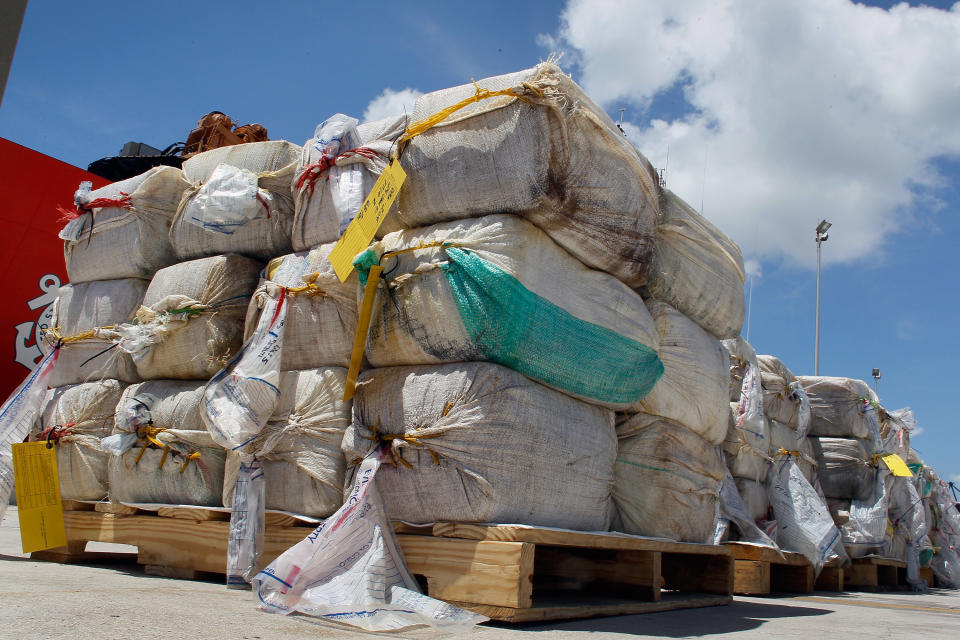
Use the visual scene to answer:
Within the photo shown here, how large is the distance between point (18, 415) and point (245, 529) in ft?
5.61

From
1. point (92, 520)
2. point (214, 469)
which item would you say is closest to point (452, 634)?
point (214, 469)

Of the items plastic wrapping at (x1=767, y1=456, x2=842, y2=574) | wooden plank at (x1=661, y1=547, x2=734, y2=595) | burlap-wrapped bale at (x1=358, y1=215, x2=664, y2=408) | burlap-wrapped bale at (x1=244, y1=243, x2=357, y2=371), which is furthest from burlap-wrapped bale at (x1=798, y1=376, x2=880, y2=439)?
burlap-wrapped bale at (x1=244, y1=243, x2=357, y2=371)

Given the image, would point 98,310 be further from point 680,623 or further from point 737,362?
point 737,362

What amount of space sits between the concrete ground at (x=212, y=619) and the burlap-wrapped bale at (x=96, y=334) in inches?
37.1

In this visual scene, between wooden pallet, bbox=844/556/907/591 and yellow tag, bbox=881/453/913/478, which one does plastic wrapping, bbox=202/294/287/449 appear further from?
wooden pallet, bbox=844/556/907/591

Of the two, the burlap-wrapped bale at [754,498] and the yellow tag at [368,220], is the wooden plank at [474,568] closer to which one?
the yellow tag at [368,220]

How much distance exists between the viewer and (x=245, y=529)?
296 centimetres

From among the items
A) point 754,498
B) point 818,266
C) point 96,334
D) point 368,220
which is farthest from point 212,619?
point 818,266

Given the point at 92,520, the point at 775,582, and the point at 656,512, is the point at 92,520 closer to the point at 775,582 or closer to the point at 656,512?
the point at 656,512

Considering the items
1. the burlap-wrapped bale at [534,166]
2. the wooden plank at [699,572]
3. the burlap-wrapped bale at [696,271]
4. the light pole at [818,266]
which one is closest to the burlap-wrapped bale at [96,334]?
the burlap-wrapped bale at [534,166]

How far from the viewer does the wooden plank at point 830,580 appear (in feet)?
20.5

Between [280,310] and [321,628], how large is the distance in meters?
1.41

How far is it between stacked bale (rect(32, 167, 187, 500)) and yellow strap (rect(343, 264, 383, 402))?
1.43 metres

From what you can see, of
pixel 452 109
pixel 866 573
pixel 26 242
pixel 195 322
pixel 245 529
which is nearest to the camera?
pixel 452 109
